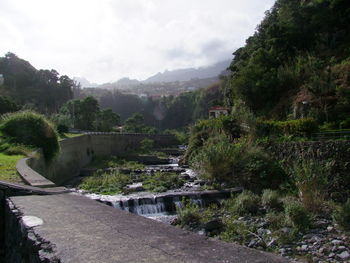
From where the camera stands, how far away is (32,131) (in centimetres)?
1445

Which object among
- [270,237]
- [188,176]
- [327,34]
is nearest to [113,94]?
[327,34]

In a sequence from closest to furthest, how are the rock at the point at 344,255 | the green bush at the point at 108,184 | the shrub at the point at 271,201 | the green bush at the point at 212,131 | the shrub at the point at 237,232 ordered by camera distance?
1. the rock at the point at 344,255
2. the shrub at the point at 237,232
3. the shrub at the point at 271,201
4. the green bush at the point at 108,184
5. the green bush at the point at 212,131

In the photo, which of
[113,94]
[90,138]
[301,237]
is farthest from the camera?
[113,94]

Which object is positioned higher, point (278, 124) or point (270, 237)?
point (278, 124)

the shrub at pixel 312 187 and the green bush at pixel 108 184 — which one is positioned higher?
the shrub at pixel 312 187

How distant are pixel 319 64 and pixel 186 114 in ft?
227

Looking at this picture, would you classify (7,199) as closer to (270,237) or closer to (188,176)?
(270,237)

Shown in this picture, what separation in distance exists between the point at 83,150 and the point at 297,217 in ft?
72.0

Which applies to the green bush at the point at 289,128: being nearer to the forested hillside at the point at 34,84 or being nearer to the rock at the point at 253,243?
the rock at the point at 253,243

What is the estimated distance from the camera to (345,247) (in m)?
7.30

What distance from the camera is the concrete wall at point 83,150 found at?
636 inches

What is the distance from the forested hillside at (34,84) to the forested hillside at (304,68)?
134 feet

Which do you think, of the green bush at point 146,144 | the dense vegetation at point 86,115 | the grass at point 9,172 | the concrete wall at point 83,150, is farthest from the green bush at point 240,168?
the dense vegetation at point 86,115

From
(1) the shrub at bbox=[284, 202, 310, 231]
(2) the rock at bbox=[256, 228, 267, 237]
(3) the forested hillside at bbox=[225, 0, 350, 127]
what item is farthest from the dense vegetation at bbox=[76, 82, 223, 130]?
(2) the rock at bbox=[256, 228, 267, 237]
